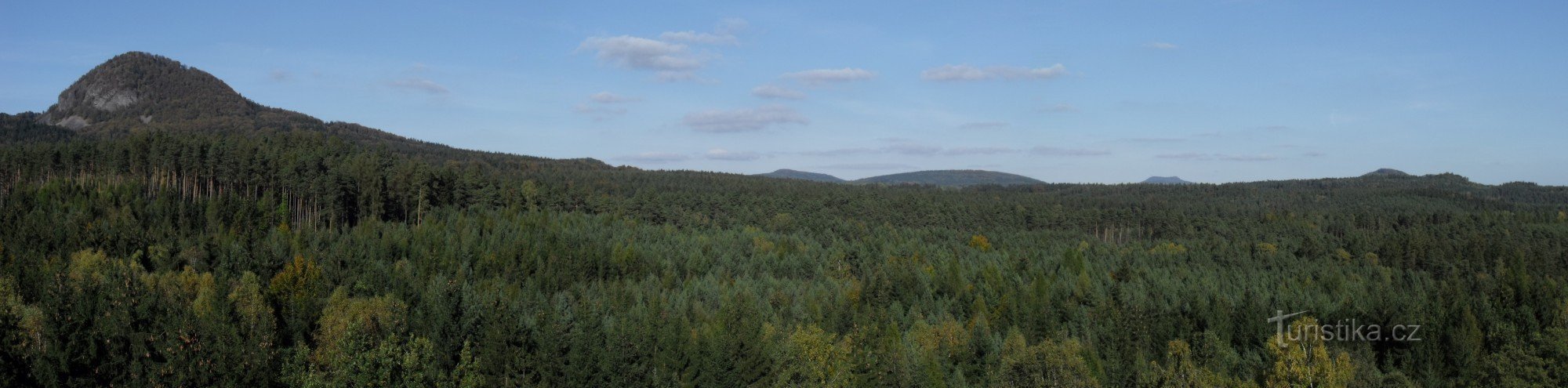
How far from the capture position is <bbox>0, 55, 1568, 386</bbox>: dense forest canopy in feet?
141

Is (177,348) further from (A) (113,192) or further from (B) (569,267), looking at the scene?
(A) (113,192)

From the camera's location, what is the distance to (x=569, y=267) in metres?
86.4

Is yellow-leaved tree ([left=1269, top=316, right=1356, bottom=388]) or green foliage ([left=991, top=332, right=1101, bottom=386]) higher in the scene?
yellow-leaved tree ([left=1269, top=316, right=1356, bottom=388])

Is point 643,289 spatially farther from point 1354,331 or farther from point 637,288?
point 1354,331

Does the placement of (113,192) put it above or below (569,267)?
above

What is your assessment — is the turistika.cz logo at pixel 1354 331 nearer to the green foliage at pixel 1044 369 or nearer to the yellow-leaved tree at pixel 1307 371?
the green foliage at pixel 1044 369

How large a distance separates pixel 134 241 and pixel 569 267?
34971 millimetres

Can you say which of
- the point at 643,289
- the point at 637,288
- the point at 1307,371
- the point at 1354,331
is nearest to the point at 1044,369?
the point at 1307,371

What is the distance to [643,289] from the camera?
274ft

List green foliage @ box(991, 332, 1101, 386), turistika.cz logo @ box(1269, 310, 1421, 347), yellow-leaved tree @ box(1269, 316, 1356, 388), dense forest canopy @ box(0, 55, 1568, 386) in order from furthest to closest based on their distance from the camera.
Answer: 1. turistika.cz logo @ box(1269, 310, 1421, 347)
2. green foliage @ box(991, 332, 1101, 386)
3. dense forest canopy @ box(0, 55, 1568, 386)
4. yellow-leaved tree @ box(1269, 316, 1356, 388)

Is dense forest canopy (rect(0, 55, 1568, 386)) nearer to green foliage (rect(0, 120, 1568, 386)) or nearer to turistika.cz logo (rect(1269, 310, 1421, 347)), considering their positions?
green foliage (rect(0, 120, 1568, 386))

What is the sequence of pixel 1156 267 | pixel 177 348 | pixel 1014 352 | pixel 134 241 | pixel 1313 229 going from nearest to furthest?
pixel 177 348, pixel 1014 352, pixel 134 241, pixel 1156 267, pixel 1313 229

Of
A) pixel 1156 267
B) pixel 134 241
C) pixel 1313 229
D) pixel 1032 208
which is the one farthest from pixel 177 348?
pixel 1313 229

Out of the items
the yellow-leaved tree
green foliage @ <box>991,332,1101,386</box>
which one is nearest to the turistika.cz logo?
green foliage @ <box>991,332,1101,386</box>
